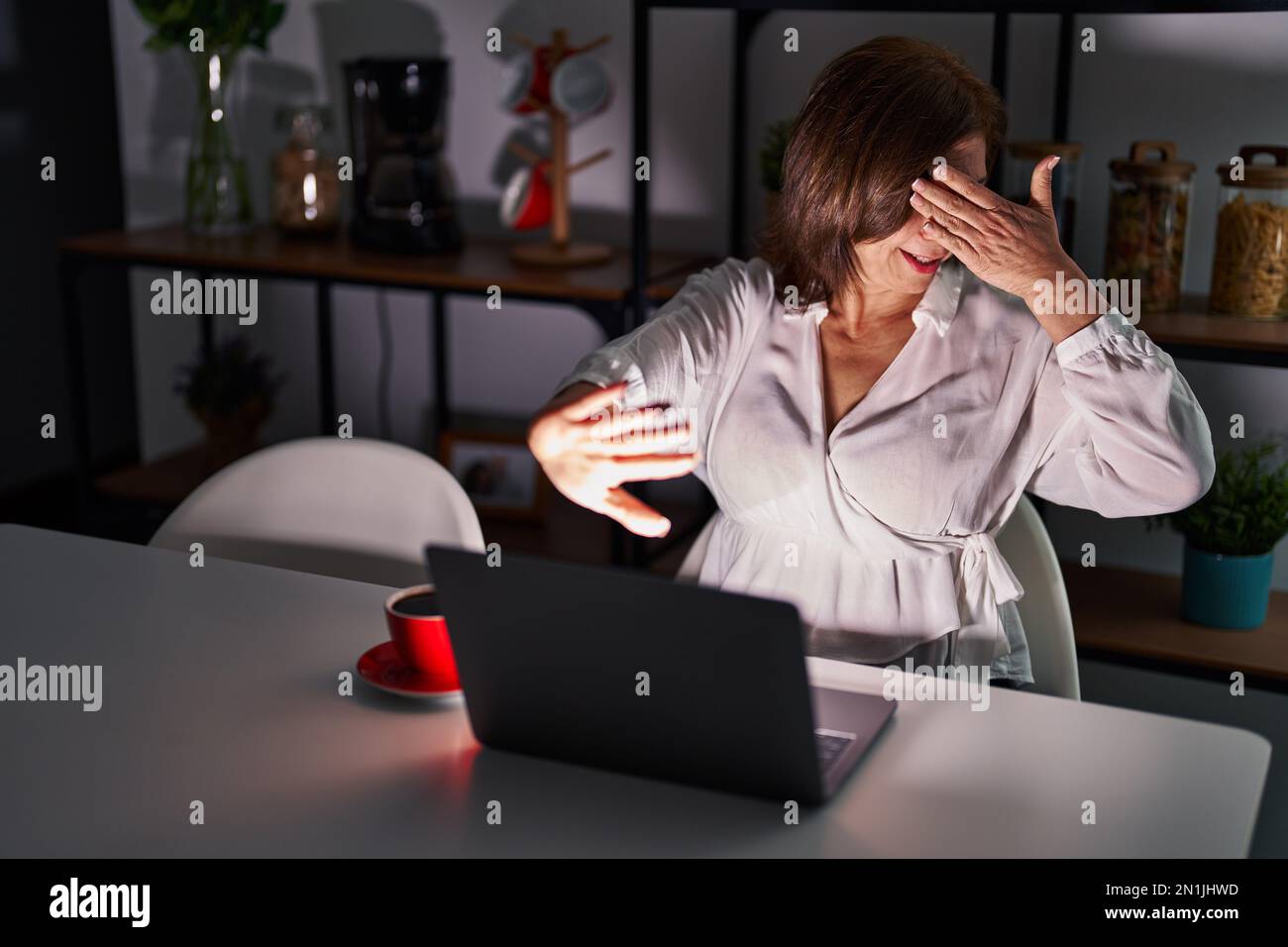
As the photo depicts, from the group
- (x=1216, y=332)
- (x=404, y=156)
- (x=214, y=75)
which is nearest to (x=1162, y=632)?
(x=1216, y=332)

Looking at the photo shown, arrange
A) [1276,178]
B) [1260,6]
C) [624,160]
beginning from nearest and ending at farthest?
[1260,6]
[1276,178]
[624,160]

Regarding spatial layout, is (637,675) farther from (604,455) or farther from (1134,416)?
(1134,416)

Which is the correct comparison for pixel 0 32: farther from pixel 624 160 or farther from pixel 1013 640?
pixel 1013 640

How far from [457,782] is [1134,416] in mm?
739

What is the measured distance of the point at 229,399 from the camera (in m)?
2.92

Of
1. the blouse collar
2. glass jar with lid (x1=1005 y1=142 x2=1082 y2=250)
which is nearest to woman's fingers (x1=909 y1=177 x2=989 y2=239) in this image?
the blouse collar

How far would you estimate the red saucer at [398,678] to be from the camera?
1.14 metres

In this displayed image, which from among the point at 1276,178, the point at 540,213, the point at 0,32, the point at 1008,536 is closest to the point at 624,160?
the point at 540,213

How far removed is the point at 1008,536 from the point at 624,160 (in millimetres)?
1370

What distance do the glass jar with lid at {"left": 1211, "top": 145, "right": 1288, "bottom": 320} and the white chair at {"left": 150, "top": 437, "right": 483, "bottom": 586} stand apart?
1186mm

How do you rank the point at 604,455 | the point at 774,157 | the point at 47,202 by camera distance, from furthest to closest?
the point at 47,202 < the point at 774,157 < the point at 604,455

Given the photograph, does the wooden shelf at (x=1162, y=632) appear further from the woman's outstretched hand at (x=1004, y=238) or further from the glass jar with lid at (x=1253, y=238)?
the woman's outstretched hand at (x=1004, y=238)

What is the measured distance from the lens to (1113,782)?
102 cm
